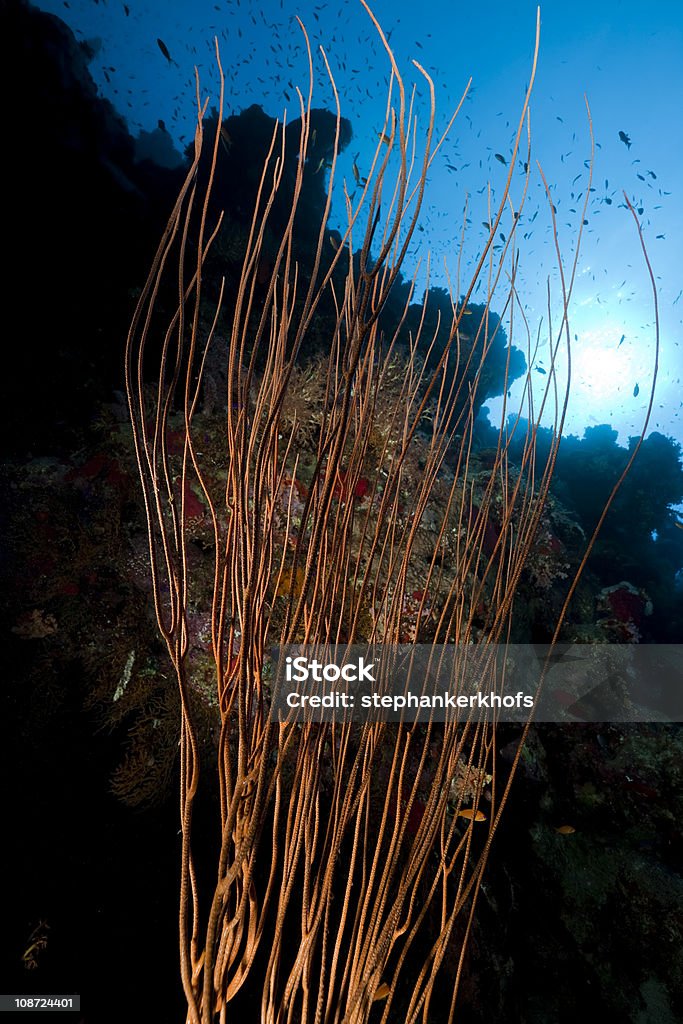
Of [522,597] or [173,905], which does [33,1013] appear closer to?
[173,905]

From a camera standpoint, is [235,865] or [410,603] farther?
[410,603]

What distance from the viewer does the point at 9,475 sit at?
3.45m

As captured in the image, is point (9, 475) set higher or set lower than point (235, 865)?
higher

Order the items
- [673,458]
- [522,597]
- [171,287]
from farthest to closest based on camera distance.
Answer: [673,458] → [171,287] → [522,597]

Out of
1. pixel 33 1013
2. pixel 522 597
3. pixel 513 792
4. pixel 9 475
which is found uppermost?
pixel 9 475

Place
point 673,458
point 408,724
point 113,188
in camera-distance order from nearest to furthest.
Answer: point 408,724 → point 113,188 → point 673,458

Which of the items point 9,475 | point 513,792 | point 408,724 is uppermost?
point 9,475

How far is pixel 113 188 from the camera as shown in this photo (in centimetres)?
695

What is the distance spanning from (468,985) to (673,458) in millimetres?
12431

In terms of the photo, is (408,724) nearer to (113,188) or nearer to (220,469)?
(220,469)

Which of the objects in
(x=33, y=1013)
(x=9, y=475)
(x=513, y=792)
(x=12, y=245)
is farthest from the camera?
(x=12, y=245)

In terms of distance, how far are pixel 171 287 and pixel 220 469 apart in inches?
154

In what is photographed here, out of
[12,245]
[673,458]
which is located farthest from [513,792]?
[673,458]

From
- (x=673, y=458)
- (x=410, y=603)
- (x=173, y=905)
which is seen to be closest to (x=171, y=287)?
(x=410, y=603)
